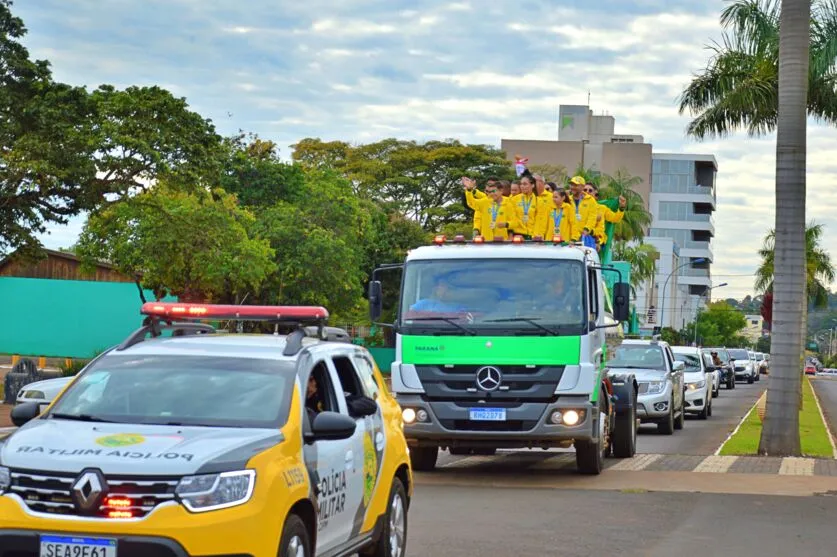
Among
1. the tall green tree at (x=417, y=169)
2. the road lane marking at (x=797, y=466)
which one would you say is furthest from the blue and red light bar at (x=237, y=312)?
the tall green tree at (x=417, y=169)

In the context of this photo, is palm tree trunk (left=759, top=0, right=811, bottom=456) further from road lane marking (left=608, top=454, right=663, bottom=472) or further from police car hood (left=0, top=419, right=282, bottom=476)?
police car hood (left=0, top=419, right=282, bottom=476)

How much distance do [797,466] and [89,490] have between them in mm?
13753

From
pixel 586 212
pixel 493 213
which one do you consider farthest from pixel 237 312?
pixel 586 212

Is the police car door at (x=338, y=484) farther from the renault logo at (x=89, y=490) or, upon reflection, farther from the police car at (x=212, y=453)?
the renault logo at (x=89, y=490)

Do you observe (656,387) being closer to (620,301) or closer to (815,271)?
(620,301)

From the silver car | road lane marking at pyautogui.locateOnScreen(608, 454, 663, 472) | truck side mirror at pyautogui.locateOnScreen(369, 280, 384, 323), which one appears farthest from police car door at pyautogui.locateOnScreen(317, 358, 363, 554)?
the silver car

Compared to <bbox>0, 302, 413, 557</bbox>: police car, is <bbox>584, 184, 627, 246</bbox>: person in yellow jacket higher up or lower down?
higher up

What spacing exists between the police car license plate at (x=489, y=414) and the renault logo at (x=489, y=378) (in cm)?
23

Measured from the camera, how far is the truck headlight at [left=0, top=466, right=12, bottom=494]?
7.04 metres

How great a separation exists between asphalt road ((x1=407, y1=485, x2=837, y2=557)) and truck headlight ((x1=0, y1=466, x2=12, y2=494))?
425 centimetres

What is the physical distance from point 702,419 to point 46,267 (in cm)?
2565

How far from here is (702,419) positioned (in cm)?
3453

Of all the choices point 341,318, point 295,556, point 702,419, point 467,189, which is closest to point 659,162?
point 341,318

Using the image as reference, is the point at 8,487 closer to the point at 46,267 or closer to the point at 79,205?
the point at 79,205
